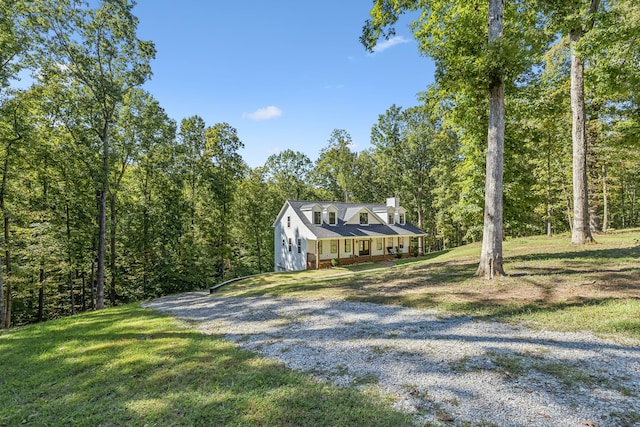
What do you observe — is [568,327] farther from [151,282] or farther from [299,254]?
[151,282]

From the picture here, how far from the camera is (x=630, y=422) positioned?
283 centimetres

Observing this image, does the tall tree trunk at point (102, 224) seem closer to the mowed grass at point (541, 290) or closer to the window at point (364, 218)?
the mowed grass at point (541, 290)

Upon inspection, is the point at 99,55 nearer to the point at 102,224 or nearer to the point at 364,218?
the point at 102,224

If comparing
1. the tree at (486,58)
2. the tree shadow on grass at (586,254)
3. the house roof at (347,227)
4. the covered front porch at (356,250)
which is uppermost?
the tree at (486,58)

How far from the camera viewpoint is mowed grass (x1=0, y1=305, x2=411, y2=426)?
3.38m

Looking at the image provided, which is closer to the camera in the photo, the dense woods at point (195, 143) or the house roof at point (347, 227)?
the dense woods at point (195, 143)

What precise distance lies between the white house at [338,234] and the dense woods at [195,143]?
5.47 meters

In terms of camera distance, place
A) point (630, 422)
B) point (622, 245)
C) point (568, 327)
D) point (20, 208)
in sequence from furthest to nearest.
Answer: point (20, 208) → point (622, 245) → point (568, 327) → point (630, 422)

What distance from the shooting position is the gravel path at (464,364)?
3.12 m

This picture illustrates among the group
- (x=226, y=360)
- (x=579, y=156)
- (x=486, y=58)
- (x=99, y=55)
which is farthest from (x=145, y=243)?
(x=579, y=156)

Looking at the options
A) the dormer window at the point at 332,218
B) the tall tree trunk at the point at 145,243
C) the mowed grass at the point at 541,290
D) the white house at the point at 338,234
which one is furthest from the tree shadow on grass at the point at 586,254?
the tall tree trunk at the point at 145,243

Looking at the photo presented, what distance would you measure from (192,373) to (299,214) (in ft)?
65.3

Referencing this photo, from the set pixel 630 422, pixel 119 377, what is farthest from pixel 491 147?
pixel 119 377

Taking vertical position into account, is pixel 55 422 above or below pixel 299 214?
below
